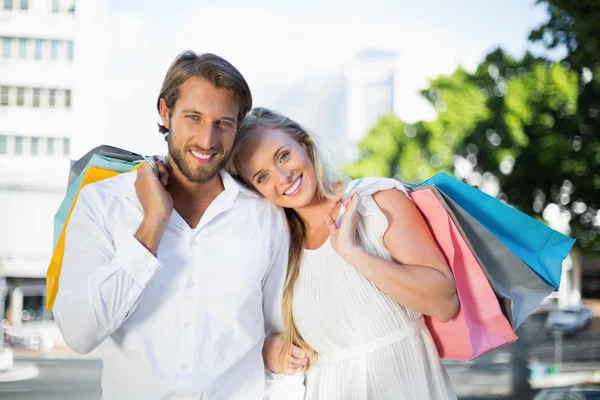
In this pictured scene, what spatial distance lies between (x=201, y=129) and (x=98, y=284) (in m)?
0.45

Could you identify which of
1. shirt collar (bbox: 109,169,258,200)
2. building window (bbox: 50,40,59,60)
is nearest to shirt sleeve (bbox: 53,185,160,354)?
shirt collar (bbox: 109,169,258,200)

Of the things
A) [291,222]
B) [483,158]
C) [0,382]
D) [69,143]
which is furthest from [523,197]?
[69,143]

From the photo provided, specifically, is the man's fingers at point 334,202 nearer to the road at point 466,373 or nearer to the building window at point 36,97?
the road at point 466,373

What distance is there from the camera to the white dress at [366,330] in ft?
6.44

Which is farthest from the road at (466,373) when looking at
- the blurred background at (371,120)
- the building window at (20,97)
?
the building window at (20,97)

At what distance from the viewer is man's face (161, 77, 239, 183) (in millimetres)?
1854

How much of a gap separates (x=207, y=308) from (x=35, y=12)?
25.9m

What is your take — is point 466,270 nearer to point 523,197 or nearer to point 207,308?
point 207,308

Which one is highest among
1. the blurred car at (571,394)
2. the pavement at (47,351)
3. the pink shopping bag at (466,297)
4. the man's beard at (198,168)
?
the man's beard at (198,168)

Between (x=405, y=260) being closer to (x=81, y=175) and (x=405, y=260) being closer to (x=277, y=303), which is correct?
(x=277, y=303)

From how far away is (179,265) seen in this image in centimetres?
184

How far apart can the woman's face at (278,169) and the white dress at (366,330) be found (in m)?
0.15

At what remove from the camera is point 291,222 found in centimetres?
217

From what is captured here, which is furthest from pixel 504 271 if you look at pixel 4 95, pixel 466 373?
pixel 4 95
